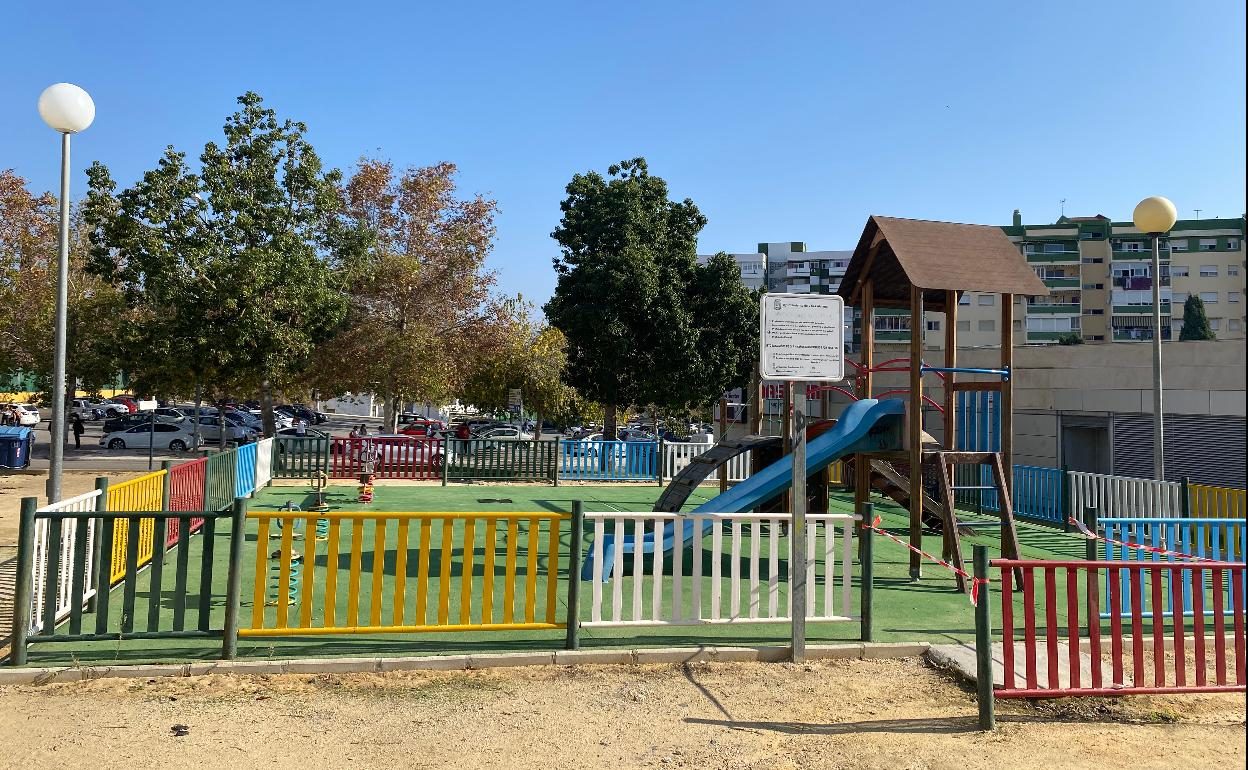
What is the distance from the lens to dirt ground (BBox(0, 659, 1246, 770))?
4.63 meters

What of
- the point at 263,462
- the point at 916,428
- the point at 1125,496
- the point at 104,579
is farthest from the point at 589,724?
the point at 263,462

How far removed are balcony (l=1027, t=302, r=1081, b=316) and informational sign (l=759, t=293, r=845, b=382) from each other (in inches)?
2915

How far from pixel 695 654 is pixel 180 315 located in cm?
2034

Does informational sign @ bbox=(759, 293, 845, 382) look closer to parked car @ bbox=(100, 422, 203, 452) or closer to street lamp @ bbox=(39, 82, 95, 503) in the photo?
street lamp @ bbox=(39, 82, 95, 503)

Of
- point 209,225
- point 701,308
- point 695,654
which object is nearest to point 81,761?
point 695,654

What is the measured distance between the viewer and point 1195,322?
6806 centimetres

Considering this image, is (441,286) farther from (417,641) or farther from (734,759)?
(734,759)

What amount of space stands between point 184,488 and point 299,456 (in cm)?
973

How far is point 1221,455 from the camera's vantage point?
15.8 meters

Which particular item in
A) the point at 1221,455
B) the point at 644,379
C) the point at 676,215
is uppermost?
the point at 676,215

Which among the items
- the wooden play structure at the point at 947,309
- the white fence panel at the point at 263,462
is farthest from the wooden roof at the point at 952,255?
the white fence panel at the point at 263,462

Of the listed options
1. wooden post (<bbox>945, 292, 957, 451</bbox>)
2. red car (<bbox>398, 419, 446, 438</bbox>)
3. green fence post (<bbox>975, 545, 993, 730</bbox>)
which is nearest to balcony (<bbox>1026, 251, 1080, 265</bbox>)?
red car (<bbox>398, 419, 446, 438</bbox>)

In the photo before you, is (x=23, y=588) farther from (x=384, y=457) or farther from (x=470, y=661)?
(x=384, y=457)

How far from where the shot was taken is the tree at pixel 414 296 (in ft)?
87.8
